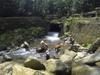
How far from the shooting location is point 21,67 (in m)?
16.7

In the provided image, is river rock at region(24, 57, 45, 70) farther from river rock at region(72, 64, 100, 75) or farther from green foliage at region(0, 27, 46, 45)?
green foliage at region(0, 27, 46, 45)

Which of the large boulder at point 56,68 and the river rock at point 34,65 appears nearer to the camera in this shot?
the large boulder at point 56,68

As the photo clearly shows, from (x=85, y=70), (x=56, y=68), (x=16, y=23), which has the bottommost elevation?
(x=16, y=23)

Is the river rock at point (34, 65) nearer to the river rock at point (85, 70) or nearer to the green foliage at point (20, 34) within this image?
the river rock at point (85, 70)

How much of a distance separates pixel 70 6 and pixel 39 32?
3033cm

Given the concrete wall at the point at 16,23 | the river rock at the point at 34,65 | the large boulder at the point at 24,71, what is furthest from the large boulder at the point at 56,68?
the concrete wall at the point at 16,23

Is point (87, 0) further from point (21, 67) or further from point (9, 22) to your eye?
point (21, 67)

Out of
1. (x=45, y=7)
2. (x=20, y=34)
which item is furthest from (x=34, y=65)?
(x=45, y=7)

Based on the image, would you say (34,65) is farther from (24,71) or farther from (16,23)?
(16,23)

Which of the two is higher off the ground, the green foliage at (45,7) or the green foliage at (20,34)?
the green foliage at (45,7)

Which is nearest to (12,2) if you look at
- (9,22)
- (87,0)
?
(9,22)

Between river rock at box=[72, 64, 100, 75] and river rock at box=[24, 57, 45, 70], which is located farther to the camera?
river rock at box=[24, 57, 45, 70]

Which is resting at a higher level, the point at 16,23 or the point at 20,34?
the point at 16,23

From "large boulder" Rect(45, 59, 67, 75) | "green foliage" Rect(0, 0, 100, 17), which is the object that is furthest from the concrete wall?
"large boulder" Rect(45, 59, 67, 75)
